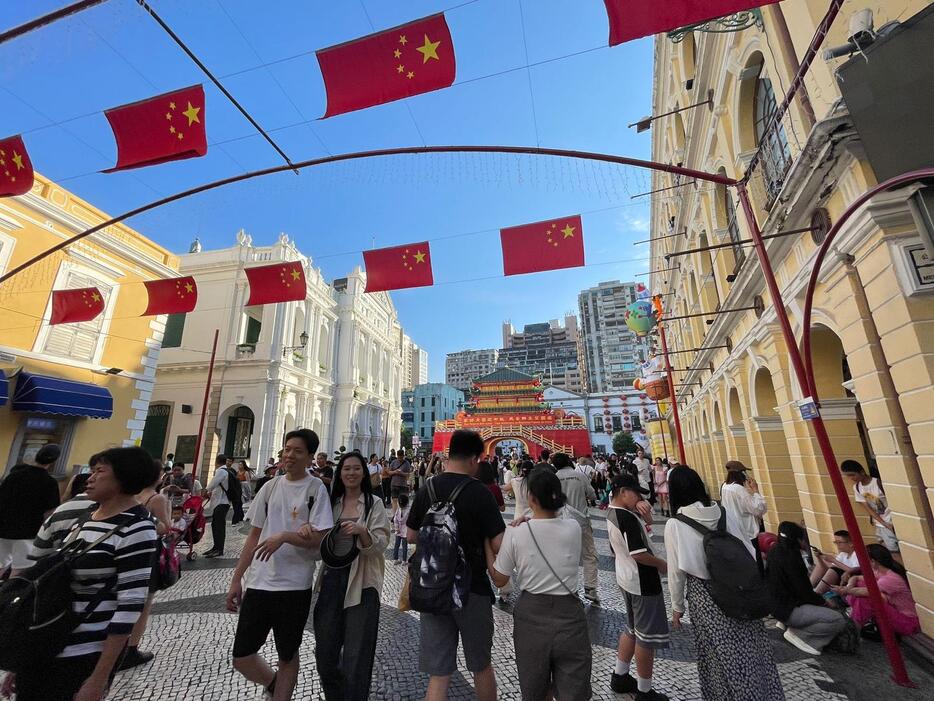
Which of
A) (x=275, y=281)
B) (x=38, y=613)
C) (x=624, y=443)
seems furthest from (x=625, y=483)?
(x=624, y=443)

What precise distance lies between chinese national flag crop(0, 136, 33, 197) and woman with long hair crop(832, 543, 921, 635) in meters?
10.9

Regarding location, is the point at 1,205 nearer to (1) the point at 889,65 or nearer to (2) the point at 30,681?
(2) the point at 30,681

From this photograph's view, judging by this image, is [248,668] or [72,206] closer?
[248,668]

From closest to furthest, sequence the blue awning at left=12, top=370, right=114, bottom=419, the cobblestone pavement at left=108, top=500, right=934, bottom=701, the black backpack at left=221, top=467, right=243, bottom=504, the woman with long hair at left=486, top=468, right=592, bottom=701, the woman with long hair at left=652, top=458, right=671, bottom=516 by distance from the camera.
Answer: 1. the woman with long hair at left=486, top=468, right=592, bottom=701
2. the cobblestone pavement at left=108, top=500, right=934, bottom=701
3. the black backpack at left=221, top=467, right=243, bottom=504
4. the blue awning at left=12, top=370, right=114, bottom=419
5. the woman with long hair at left=652, top=458, right=671, bottom=516

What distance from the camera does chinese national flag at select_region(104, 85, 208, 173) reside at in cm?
464

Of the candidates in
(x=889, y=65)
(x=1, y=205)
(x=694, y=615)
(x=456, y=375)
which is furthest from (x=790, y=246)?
(x=456, y=375)

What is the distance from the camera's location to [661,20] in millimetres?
3254

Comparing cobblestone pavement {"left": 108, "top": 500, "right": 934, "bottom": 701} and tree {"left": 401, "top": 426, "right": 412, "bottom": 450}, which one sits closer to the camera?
cobblestone pavement {"left": 108, "top": 500, "right": 934, "bottom": 701}

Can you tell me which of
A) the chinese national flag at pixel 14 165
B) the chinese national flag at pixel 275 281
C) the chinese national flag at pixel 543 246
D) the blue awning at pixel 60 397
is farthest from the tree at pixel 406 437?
the chinese national flag at pixel 14 165

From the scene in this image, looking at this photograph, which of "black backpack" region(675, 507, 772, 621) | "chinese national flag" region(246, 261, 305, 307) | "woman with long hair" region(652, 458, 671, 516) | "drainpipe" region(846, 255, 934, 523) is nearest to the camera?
"black backpack" region(675, 507, 772, 621)

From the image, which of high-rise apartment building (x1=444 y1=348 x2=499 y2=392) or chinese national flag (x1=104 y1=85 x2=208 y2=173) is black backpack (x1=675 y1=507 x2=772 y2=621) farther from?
high-rise apartment building (x1=444 y1=348 x2=499 y2=392)

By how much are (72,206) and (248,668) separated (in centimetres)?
1327

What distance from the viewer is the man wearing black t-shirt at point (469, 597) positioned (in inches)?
88.4

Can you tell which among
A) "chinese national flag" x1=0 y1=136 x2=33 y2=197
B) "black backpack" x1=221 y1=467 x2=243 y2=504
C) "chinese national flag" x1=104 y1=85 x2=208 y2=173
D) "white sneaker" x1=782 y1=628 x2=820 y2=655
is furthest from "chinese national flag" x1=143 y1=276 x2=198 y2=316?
"white sneaker" x1=782 y1=628 x2=820 y2=655
